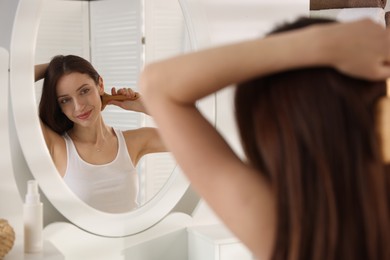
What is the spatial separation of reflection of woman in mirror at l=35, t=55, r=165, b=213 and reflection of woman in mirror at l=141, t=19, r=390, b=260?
0.65 m

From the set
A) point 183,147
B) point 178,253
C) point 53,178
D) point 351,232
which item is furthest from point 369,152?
point 178,253

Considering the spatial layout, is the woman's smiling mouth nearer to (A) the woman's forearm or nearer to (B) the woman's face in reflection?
(B) the woman's face in reflection

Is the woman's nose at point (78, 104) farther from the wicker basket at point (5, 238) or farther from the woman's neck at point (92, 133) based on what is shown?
the wicker basket at point (5, 238)

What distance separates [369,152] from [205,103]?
0.86m

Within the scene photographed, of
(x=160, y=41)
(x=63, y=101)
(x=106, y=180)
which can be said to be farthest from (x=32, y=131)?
(x=160, y=41)

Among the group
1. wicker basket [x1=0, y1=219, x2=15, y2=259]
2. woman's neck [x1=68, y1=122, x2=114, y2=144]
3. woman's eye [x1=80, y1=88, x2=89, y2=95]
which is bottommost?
wicker basket [x1=0, y1=219, x2=15, y2=259]

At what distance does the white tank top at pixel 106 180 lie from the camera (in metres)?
1.18

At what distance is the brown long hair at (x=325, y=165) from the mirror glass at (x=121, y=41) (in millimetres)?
728

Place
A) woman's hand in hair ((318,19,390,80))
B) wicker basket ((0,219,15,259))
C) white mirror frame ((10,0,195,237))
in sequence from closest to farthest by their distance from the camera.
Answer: woman's hand in hair ((318,19,390,80)) < wicker basket ((0,219,15,259)) < white mirror frame ((10,0,195,237))

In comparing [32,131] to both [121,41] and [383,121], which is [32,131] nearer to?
[121,41]

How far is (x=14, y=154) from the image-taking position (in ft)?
3.64

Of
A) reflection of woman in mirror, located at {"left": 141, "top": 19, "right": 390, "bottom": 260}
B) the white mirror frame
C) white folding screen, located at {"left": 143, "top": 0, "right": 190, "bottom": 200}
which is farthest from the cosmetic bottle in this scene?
reflection of woman in mirror, located at {"left": 141, "top": 19, "right": 390, "bottom": 260}

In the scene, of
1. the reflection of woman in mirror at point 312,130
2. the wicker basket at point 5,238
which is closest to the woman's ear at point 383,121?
the reflection of woman in mirror at point 312,130

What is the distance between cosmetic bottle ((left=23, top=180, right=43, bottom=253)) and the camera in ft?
3.48
